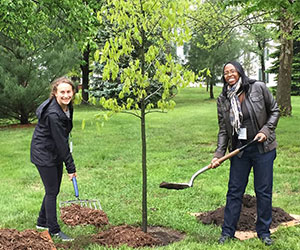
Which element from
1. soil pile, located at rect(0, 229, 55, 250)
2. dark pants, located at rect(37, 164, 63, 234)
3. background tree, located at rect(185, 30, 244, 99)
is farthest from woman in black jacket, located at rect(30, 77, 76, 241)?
background tree, located at rect(185, 30, 244, 99)

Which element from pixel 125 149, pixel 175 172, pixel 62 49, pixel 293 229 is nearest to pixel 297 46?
pixel 62 49

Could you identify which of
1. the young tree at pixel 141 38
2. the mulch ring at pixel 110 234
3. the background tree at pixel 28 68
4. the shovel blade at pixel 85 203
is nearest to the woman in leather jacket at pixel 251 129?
the young tree at pixel 141 38

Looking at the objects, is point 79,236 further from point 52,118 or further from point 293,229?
point 293,229

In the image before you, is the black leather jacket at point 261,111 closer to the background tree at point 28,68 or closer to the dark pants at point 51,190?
the dark pants at point 51,190

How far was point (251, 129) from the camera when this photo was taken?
3.68 m

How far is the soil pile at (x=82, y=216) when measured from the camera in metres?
4.54

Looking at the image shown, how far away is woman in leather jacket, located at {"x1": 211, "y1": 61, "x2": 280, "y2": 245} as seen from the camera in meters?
3.65

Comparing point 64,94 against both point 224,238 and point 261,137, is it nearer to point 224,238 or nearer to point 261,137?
point 261,137

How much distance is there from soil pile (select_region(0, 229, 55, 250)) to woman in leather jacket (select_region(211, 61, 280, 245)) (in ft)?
5.49

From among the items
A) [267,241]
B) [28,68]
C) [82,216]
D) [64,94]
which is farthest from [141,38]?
[28,68]

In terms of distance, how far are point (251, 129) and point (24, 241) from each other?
7.43ft

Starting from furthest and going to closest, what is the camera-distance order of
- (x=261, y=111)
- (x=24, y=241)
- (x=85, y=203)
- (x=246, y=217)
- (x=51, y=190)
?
(x=85, y=203)
(x=246, y=217)
(x=51, y=190)
(x=261, y=111)
(x=24, y=241)

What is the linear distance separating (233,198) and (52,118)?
1.94 meters

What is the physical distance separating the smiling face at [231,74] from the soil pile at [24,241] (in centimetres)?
221
